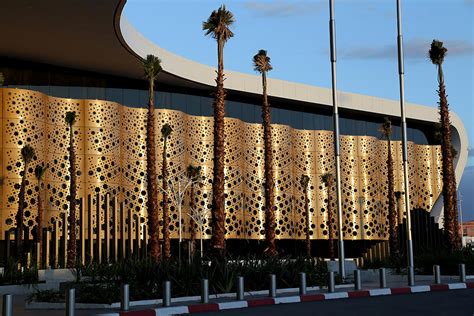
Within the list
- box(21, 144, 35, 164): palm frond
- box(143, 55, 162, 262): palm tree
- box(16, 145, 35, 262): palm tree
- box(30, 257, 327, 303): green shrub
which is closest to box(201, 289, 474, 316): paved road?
box(30, 257, 327, 303): green shrub

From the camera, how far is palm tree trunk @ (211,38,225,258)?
28.4 m

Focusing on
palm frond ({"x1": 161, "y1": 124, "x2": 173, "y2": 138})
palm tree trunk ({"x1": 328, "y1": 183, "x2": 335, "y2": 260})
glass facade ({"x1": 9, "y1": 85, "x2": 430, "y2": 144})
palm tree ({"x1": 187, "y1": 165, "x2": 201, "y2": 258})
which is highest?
glass facade ({"x1": 9, "y1": 85, "x2": 430, "y2": 144})

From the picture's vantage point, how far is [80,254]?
5225cm

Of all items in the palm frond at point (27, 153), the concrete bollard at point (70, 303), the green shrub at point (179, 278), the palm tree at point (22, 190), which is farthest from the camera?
the palm frond at point (27, 153)

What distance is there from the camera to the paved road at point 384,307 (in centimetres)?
1509

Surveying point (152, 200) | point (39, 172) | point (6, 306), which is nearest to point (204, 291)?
point (6, 306)

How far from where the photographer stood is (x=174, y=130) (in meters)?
67.8

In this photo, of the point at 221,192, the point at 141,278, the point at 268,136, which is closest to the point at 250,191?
the point at 268,136

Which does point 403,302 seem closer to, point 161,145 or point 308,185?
point 161,145

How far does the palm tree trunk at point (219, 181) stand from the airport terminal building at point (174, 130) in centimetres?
1671

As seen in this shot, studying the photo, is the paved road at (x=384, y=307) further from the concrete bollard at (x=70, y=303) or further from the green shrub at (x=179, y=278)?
the green shrub at (x=179, y=278)

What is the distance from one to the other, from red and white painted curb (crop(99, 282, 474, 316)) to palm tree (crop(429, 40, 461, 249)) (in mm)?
13019

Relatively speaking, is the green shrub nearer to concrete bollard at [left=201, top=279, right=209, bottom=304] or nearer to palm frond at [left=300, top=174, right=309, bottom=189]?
concrete bollard at [left=201, top=279, right=209, bottom=304]

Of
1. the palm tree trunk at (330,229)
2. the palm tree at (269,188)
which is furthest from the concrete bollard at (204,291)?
the palm tree trunk at (330,229)
